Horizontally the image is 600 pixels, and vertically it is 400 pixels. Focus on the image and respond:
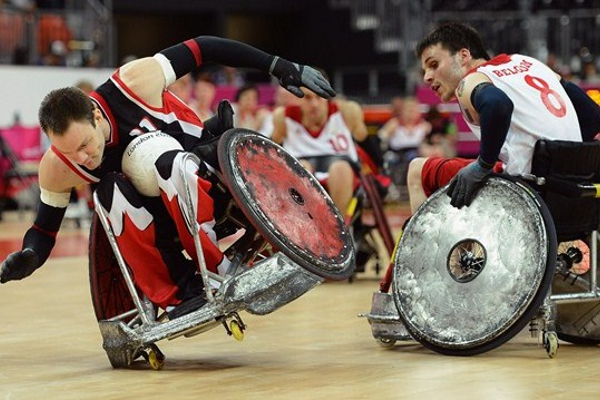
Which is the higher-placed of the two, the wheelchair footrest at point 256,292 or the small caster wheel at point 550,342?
the wheelchair footrest at point 256,292

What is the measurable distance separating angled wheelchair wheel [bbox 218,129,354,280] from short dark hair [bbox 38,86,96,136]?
1.73 ft

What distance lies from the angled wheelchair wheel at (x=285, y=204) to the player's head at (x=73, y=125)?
0.49 metres

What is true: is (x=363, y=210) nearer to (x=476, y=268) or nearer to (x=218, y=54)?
(x=218, y=54)

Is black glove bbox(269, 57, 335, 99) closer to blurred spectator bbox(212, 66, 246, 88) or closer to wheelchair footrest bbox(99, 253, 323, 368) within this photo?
wheelchair footrest bbox(99, 253, 323, 368)

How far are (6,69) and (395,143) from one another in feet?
18.2

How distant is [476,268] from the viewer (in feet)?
16.8

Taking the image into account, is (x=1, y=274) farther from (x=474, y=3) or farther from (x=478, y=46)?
(x=474, y=3)

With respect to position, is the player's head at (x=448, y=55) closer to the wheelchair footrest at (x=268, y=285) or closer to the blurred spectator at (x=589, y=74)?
the wheelchair footrest at (x=268, y=285)

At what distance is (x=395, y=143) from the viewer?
18453 millimetres

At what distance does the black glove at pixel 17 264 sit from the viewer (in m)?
5.21

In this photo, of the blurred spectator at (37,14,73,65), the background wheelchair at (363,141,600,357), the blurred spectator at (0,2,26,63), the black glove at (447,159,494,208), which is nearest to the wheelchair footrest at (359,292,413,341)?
the background wheelchair at (363,141,600,357)

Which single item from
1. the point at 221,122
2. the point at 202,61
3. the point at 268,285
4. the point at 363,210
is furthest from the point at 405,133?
the point at 268,285

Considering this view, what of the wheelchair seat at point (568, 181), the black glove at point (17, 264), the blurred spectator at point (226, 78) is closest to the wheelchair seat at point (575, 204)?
the wheelchair seat at point (568, 181)

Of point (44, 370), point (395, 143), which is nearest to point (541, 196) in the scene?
point (44, 370)
